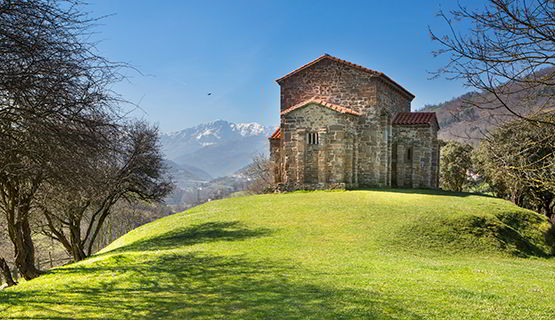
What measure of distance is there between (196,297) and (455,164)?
39.6m

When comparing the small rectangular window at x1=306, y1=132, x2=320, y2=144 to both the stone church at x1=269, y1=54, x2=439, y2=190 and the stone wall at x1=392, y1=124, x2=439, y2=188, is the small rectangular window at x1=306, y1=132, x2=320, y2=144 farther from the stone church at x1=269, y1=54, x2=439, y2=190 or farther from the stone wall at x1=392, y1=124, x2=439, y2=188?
the stone wall at x1=392, y1=124, x2=439, y2=188

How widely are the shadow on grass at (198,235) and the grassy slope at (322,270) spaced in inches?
2.6

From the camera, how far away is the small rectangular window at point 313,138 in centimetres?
2391

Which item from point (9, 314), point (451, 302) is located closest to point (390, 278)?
point (451, 302)

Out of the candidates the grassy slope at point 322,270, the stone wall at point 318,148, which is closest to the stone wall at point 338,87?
the stone wall at point 318,148

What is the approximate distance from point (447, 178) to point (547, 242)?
26650 mm

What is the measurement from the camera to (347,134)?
2355 centimetres

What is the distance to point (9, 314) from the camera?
19.3 ft

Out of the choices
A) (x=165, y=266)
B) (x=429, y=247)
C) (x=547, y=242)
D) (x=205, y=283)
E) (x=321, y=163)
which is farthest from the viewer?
(x=321, y=163)

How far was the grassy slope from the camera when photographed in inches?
239

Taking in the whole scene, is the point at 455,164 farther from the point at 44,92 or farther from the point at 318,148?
the point at 44,92

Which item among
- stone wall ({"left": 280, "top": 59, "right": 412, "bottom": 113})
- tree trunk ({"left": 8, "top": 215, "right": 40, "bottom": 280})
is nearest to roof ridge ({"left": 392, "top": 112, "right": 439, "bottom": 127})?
stone wall ({"left": 280, "top": 59, "right": 412, "bottom": 113})

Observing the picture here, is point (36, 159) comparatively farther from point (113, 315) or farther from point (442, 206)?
point (442, 206)

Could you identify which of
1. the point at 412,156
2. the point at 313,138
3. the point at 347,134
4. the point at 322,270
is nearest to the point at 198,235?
the point at 322,270
